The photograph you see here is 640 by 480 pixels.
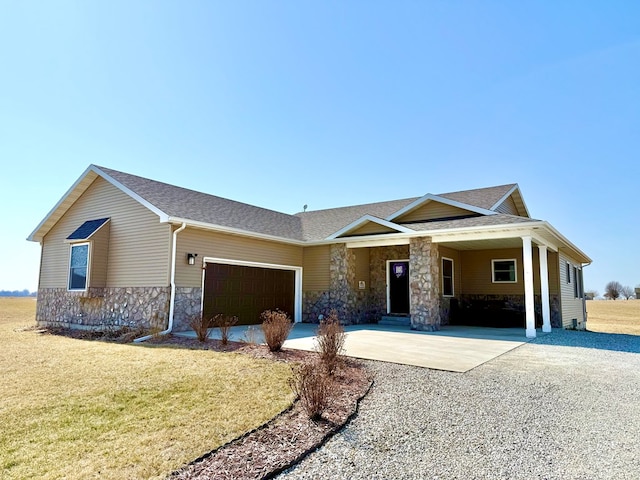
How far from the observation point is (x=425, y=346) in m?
8.78

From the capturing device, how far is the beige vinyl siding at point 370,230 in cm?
1351

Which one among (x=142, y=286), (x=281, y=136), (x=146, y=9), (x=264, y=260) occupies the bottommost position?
(x=142, y=286)

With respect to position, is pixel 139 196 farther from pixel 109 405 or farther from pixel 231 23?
pixel 109 405

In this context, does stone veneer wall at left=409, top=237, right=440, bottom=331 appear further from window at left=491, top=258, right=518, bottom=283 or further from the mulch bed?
the mulch bed

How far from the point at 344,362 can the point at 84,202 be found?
38.2 ft

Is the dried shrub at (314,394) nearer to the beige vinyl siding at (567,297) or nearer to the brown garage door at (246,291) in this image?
the brown garage door at (246,291)

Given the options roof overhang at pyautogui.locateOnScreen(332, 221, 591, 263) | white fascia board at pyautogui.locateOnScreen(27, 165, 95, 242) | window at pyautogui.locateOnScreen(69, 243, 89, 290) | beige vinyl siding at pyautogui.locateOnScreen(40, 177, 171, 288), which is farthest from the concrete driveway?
white fascia board at pyautogui.locateOnScreen(27, 165, 95, 242)

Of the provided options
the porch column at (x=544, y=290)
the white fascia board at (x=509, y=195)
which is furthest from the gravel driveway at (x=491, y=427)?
the white fascia board at (x=509, y=195)

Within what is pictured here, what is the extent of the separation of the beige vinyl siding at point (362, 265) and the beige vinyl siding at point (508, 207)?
5058 millimetres

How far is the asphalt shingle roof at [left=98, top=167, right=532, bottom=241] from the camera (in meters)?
11.8

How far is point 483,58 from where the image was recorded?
11258 millimetres

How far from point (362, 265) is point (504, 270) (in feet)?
18.4

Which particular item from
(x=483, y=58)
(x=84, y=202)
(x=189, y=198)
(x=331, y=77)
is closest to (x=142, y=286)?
(x=189, y=198)

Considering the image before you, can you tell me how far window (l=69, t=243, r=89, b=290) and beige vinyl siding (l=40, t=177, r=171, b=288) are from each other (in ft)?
2.42
